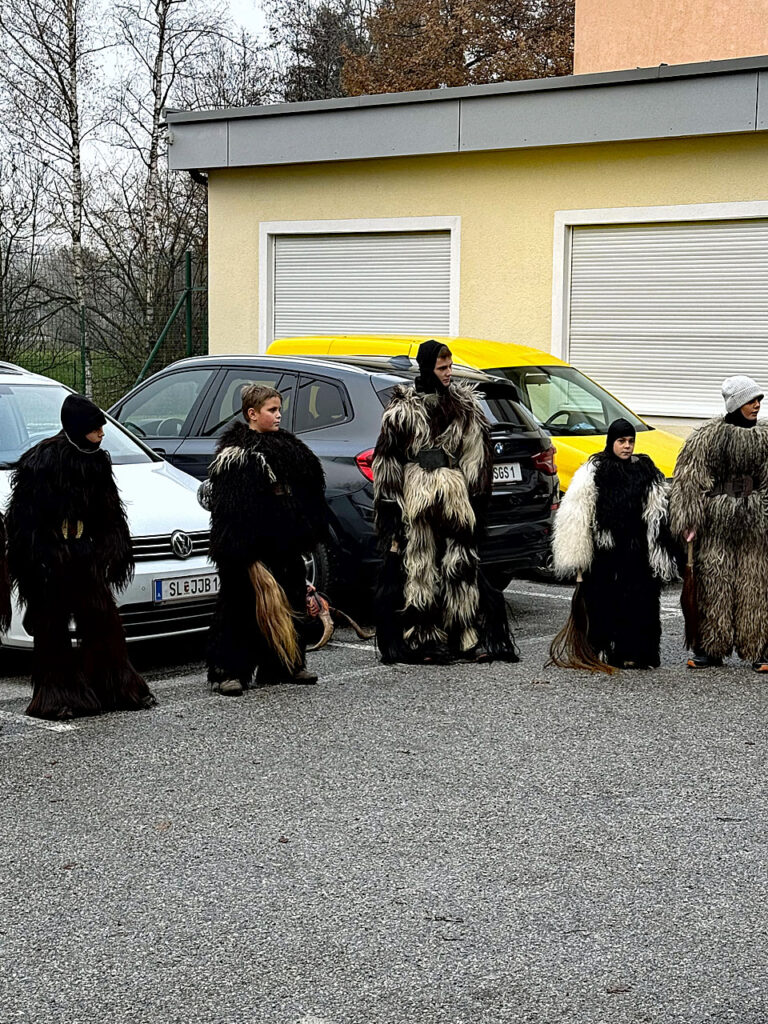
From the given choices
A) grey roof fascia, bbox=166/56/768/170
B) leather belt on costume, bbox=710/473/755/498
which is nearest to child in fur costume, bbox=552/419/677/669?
leather belt on costume, bbox=710/473/755/498

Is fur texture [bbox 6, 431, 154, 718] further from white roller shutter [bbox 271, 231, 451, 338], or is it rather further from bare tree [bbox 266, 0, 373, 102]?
bare tree [bbox 266, 0, 373, 102]

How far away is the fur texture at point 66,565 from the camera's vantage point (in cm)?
729

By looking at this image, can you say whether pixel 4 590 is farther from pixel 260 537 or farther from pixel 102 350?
pixel 102 350

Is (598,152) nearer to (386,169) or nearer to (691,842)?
(386,169)

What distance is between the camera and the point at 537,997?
414cm

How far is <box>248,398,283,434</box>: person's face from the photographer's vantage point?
8039 millimetres

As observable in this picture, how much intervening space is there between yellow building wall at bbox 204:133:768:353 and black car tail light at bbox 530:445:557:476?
6.53 metres

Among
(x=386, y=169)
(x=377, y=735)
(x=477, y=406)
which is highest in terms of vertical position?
(x=386, y=169)

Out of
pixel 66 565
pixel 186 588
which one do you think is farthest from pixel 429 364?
pixel 66 565

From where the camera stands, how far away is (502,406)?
34.4 feet

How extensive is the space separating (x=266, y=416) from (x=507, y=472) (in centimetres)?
256

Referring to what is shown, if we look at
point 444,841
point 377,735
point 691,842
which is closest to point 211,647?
point 377,735

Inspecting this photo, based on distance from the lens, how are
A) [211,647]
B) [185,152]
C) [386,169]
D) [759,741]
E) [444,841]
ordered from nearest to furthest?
[444,841] → [759,741] → [211,647] → [386,169] → [185,152]

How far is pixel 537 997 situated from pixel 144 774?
2.69 meters
